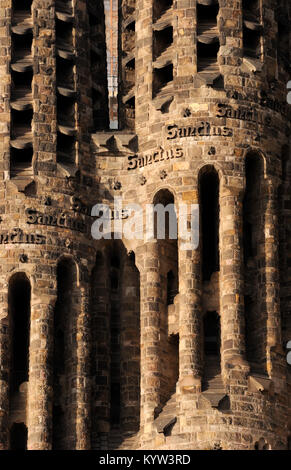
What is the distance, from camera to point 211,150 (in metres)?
73.9

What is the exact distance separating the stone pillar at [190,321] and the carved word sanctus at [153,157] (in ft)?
8.95

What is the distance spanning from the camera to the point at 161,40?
3002 inches

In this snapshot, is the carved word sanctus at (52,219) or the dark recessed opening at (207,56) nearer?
the carved word sanctus at (52,219)

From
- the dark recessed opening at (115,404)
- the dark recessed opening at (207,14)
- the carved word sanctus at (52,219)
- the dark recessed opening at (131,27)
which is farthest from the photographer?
the dark recessed opening at (131,27)

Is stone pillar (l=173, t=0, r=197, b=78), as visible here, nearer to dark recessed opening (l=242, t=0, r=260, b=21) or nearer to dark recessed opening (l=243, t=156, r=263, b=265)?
dark recessed opening (l=242, t=0, r=260, b=21)

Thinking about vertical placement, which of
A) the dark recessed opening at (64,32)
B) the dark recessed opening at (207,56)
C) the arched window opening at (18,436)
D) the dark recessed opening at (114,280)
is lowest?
the arched window opening at (18,436)

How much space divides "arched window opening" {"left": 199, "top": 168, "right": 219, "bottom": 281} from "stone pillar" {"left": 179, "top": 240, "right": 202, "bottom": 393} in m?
1.16

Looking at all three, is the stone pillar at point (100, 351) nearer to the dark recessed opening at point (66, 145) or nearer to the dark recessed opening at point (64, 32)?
the dark recessed opening at point (66, 145)

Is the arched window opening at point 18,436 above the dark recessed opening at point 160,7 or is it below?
below

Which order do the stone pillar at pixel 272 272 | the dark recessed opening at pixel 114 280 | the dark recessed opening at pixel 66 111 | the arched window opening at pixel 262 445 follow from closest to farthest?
the arched window opening at pixel 262 445
the stone pillar at pixel 272 272
the dark recessed opening at pixel 114 280
the dark recessed opening at pixel 66 111

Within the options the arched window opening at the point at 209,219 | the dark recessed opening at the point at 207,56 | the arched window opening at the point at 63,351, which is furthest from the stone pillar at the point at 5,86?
the arched window opening at the point at 209,219

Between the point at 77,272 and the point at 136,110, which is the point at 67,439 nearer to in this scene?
the point at 77,272

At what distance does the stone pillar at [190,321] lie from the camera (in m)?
71.6

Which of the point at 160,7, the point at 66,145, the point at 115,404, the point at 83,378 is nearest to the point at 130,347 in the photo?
the point at 115,404
